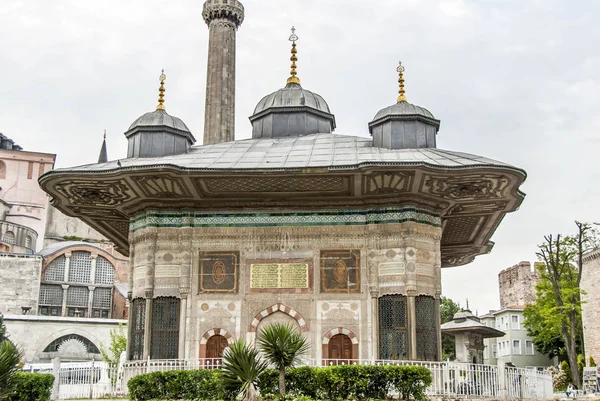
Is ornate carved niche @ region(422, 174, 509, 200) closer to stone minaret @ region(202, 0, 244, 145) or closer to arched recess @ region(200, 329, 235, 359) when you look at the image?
arched recess @ region(200, 329, 235, 359)

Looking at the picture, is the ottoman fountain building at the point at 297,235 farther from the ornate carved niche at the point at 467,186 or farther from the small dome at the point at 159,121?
the small dome at the point at 159,121

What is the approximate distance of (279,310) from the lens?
17.7m

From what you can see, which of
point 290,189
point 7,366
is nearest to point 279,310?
point 290,189

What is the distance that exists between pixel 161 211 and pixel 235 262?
2.45 m

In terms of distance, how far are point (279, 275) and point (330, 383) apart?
485cm

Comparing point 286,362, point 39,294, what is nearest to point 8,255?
point 39,294

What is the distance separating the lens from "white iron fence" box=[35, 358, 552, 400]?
15.7 meters

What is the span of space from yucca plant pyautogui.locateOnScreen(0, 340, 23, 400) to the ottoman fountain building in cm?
433

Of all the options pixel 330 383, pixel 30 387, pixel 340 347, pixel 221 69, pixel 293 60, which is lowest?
pixel 30 387

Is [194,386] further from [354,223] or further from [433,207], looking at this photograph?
[433,207]

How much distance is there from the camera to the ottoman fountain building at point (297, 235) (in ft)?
56.1

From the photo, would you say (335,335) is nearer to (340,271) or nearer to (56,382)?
(340,271)

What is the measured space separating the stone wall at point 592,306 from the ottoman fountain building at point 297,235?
25056 millimetres

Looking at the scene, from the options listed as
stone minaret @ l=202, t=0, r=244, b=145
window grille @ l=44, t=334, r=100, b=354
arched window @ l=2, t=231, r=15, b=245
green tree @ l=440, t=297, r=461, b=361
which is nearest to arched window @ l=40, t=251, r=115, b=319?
arched window @ l=2, t=231, r=15, b=245
